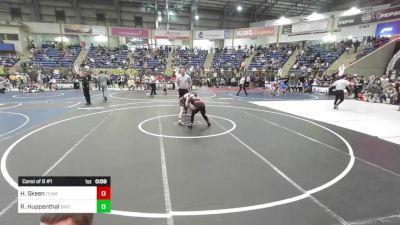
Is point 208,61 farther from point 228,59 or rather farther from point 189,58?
point 228,59

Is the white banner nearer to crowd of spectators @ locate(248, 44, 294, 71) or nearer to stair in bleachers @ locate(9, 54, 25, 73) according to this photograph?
crowd of spectators @ locate(248, 44, 294, 71)

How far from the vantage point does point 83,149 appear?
6234 millimetres

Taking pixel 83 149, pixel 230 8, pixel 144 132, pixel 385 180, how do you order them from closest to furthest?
pixel 385 180 → pixel 83 149 → pixel 144 132 → pixel 230 8

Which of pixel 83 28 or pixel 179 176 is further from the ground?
pixel 83 28

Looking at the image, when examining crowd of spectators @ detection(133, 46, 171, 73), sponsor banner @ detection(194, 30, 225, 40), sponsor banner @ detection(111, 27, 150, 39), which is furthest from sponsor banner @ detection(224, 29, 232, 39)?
sponsor banner @ detection(111, 27, 150, 39)

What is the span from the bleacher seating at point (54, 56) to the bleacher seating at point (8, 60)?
60.1 inches

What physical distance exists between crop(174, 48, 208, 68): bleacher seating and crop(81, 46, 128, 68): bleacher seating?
6686 mm

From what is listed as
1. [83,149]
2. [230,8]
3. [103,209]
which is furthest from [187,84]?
[230,8]

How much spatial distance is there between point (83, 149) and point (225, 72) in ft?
77.5

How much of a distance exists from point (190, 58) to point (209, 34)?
216 inches

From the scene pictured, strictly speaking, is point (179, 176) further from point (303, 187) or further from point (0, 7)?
point (0, 7)

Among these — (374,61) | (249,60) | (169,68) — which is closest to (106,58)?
(169,68)

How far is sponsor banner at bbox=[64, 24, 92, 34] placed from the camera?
113 feet
